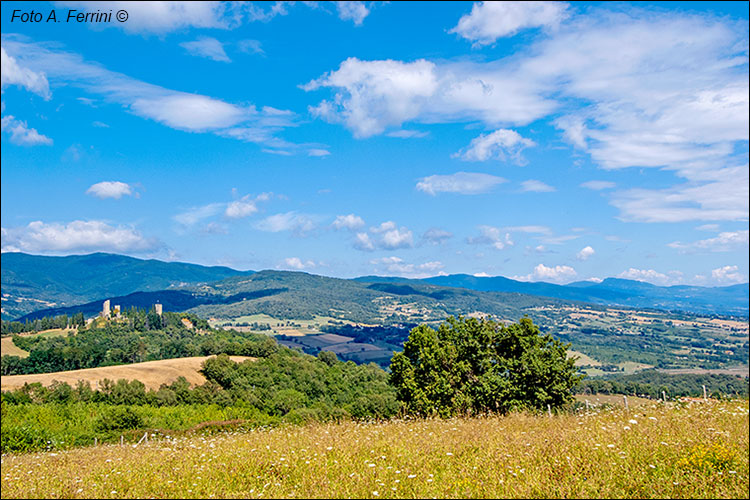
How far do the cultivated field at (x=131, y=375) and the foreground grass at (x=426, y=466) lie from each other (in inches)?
2692

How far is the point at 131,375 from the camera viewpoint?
7781cm

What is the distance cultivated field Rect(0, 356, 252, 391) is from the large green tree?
173ft

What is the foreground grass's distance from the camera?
762 cm

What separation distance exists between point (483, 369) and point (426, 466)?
31.2 meters

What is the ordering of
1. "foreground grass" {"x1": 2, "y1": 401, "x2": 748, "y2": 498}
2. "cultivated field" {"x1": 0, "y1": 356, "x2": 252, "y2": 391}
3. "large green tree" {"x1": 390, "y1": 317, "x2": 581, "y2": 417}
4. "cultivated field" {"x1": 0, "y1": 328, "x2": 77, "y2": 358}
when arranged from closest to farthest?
"foreground grass" {"x1": 2, "y1": 401, "x2": 748, "y2": 498} → "large green tree" {"x1": 390, "y1": 317, "x2": 581, "y2": 417} → "cultivated field" {"x1": 0, "y1": 356, "x2": 252, "y2": 391} → "cultivated field" {"x1": 0, "y1": 328, "x2": 77, "y2": 358}

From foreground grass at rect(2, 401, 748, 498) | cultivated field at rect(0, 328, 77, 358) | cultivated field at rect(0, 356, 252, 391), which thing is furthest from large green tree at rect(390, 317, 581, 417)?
cultivated field at rect(0, 328, 77, 358)

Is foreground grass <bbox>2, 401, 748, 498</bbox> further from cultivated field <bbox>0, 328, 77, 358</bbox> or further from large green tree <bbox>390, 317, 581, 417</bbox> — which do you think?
cultivated field <bbox>0, 328, 77, 358</bbox>

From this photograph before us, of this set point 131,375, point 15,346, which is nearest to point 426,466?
point 131,375

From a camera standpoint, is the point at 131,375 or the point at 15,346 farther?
the point at 15,346

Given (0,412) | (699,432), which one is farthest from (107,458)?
(0,412)

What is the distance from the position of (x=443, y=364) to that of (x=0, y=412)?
43.1 meters

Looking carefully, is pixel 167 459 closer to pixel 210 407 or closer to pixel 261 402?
pixel 210 407

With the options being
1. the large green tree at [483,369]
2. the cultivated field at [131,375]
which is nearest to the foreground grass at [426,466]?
the large green tree at [483,369]

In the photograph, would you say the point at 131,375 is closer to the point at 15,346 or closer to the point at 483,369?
the point at 483,369
